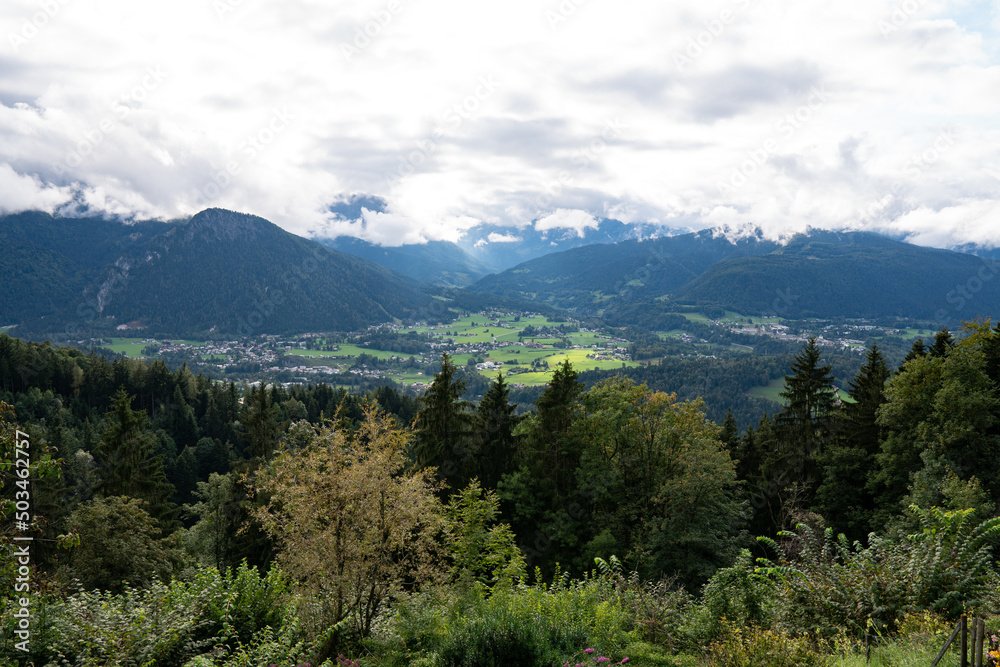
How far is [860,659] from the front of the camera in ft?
27.3

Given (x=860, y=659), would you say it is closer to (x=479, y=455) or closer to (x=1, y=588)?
(x=1, y=588)

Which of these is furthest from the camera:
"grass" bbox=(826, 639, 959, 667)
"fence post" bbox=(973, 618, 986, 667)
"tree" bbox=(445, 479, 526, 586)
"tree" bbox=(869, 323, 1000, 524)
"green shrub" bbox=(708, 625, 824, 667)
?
"tree" bbox=(869, 323, 1000, 524)

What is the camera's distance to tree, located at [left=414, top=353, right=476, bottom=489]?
30.2 metres

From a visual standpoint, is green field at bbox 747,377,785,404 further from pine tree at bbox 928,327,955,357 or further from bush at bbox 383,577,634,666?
bush at bbox 383,577,634,666

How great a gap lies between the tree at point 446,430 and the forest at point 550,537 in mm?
136

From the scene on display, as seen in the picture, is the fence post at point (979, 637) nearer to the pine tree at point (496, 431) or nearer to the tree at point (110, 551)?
the tree at point (110, 551)

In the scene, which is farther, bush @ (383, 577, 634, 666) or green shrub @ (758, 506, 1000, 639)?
green shrub @ (758, 506, 1000, 639)

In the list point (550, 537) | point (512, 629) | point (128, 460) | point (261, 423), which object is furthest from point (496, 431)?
point (128, 460)

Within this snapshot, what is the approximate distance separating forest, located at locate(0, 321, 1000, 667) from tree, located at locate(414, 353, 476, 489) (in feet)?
0.45


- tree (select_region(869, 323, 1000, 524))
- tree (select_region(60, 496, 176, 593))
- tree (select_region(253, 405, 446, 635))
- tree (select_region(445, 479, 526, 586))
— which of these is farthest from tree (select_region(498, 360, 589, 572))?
tree (select_region(60, 496, 176, 593))

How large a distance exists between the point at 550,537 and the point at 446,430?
9.09 meters

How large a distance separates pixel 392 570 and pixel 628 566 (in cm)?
1460

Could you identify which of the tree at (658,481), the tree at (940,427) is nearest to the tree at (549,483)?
the tree at (658,481)

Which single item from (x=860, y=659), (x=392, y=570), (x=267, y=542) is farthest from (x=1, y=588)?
(x=267, y=542)
